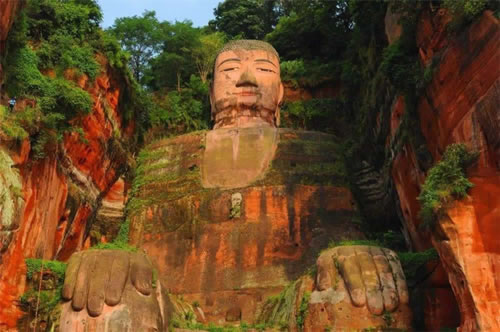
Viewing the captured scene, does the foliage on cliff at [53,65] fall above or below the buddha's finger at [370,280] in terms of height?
above

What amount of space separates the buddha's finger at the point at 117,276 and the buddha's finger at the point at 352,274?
3522mm

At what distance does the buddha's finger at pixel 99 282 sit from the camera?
10656 millimetres

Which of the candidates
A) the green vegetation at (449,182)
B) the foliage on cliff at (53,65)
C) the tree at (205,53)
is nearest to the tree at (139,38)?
the tree at (205,53)

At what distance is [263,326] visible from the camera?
1194 centimetres

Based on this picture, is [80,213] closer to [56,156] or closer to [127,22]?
[56,156]

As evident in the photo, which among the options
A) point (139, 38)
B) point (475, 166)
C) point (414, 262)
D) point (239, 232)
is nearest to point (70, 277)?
point (239, 232)

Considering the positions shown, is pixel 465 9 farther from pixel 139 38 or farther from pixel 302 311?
pixel 139 38

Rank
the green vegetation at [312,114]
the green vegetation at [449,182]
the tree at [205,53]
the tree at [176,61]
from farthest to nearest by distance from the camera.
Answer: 1. the tree at [176,61]
2. the tree at [205,53]
3. the green vegetation at [312,114]
4. the green vegetation at [449,182]

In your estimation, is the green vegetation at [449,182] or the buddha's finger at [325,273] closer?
the green vegetation at [449,182]

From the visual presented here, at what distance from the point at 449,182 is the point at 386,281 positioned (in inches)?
77.3

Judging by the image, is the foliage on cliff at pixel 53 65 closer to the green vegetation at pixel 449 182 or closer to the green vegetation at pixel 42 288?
the green vegetation at pixel 42 288

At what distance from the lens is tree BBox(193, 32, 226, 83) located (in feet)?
89.8

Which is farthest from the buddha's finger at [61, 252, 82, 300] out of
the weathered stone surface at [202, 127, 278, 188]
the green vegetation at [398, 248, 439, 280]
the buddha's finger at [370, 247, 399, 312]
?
the weathered stone surface at [202, 127, 278, 188]

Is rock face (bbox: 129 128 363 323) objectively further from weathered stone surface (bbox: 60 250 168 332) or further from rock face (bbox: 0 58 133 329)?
weathered stone surface (bbox: 60 250 168 332)
